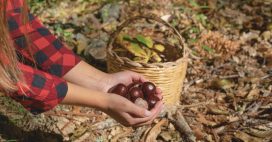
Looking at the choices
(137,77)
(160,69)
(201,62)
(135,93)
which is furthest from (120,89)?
(201,62)

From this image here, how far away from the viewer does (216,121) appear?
8.38ft

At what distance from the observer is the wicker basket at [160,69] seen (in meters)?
2.43

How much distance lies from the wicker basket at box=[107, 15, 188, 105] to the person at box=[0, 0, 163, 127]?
0.24 ft

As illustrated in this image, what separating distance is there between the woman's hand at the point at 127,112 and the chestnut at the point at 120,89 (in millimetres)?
207

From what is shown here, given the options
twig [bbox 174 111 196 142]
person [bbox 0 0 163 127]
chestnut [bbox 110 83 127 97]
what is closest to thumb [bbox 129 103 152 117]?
person [bbox 0 0 163 127]

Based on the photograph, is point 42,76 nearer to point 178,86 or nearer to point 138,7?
point 178,86

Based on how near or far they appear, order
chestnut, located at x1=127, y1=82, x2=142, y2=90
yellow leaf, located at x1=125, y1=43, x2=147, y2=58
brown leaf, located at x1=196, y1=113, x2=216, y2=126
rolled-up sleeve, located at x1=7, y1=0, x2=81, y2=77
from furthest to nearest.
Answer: yellow leaf, located at x1=125, y1=43, x2=147, y2=58 → brown leaf, located at x1=196, y1=113, x2=216, y2=126 → chestnut, located at x1=127, y1=82, x2=142, y2=90 → rolled-up sleeve, located at x1=7, y1=0, x2=81, y2=77

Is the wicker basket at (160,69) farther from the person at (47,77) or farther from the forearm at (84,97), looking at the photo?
the forearm at (84,97)

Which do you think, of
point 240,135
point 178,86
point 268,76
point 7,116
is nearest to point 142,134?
point 178,86

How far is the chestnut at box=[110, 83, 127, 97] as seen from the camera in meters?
2.22

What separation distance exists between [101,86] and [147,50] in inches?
21.8

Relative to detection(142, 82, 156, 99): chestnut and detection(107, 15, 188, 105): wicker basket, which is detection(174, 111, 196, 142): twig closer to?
detection(107, 15, 188, 105): wicker basket

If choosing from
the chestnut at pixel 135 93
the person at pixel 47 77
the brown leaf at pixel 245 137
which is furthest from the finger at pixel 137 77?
the brown leaf at pixel 245 137

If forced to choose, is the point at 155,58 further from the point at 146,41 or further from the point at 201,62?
the point at 201,62
